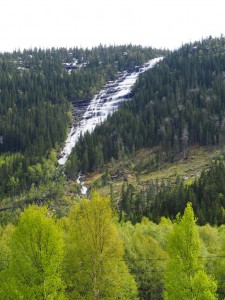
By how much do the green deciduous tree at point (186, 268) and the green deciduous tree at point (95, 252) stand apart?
17.4ft

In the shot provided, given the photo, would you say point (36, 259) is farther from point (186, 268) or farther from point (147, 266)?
point (147, 266)

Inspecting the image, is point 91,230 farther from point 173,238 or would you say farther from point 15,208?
point 15,208

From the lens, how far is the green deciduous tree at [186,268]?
39.8m

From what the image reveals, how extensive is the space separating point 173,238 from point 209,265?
2495 centimetres

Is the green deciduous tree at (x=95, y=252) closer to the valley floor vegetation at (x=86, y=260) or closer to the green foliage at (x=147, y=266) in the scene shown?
the valley floor vegetation at (x=86, y=260)

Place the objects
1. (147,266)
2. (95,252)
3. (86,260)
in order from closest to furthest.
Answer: (95,252), (86,260), (147,266)

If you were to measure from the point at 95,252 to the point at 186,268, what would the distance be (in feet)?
31.1

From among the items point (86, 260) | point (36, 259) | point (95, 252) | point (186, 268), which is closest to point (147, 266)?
point (86, 260)

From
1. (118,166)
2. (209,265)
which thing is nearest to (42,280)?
(209,265)

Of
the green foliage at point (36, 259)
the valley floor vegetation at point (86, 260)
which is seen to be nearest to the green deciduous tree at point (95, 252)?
A: the valley floor vegetation at point (86, 260)

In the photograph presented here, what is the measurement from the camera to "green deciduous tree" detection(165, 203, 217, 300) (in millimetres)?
39844

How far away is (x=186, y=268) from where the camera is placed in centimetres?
4203

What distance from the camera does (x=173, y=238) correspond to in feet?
142

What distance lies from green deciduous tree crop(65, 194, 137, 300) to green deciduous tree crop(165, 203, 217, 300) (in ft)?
17.4
